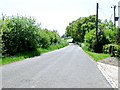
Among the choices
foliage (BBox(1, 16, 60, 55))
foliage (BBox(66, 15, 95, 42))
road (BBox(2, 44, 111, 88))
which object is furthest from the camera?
foliage (BBox(66, 15, 95, 42))

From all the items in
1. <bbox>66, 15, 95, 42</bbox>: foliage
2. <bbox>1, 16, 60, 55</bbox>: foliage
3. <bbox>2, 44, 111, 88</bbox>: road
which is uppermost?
<bbox>66, 15, 95, 42</bbox>: foliage

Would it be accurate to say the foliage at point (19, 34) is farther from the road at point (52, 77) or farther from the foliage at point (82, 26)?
the foliage at point (82, 26)

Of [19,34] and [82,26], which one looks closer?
[19,34]

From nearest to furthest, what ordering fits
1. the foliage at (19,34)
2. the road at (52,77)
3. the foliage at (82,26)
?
the road at (52,77), the foliage at (19,34), the foliage at (82,26)

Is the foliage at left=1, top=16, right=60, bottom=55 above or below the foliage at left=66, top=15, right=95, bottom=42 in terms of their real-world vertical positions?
below

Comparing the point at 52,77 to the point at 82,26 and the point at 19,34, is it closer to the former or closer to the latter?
the point at 19,34

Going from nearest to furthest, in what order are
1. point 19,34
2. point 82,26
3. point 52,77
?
point 52,77 < point 19,34 < point 82,26

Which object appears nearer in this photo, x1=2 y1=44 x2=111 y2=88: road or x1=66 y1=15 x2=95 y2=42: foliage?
x1=2 y1=44 x2=111 y2=88: road

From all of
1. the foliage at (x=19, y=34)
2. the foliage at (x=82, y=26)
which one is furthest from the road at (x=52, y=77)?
A: the foliage at (x=82, y=26)

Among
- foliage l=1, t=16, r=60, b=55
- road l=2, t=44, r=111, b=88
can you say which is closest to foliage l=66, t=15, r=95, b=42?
foliage l=1, t=16, r=60, b=55

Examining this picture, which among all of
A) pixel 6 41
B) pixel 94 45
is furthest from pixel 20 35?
pixel 94 45

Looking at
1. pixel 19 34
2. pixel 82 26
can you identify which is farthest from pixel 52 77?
pixel 82 26

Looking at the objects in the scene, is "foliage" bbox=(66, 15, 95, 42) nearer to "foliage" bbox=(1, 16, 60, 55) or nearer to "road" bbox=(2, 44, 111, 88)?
"foliage" bbox=(1, 16, 60, 55)

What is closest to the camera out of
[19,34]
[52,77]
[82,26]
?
[52,77]
